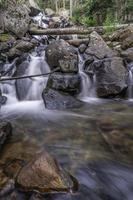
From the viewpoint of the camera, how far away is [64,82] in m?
Result: 8.23

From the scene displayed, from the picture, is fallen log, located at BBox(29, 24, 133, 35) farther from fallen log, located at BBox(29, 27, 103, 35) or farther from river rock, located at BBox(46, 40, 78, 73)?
river rock, located at BBox(46, 40, 78, 73)

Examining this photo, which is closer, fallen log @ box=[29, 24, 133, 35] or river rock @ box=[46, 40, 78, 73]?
river rock @ box=[46, 40, 78, 73]

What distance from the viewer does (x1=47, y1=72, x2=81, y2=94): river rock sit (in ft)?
27.0

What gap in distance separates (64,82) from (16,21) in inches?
291

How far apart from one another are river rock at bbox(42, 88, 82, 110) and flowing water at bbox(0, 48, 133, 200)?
25 cm

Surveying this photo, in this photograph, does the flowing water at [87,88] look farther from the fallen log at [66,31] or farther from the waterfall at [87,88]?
the fallen log at [66,31]

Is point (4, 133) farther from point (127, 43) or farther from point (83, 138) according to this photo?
point (127, 43)

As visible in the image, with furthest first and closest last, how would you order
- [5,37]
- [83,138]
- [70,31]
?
[70,31], [5,37], [83,138]

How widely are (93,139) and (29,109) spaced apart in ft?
9.85

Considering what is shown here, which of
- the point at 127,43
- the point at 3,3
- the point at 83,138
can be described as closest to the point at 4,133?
the point at 83,138

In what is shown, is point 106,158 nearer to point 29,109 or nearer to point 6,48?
point 29,109

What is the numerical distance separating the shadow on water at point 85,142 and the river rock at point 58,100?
0.85 feet

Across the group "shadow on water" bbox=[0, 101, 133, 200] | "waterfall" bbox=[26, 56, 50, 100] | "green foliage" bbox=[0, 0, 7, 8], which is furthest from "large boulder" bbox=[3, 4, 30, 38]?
"shadow on water" bbox=[0, 101, 133, 200]

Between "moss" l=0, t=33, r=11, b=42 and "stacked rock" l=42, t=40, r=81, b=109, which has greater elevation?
"moss" l=0, t=33, r=11, b=42
